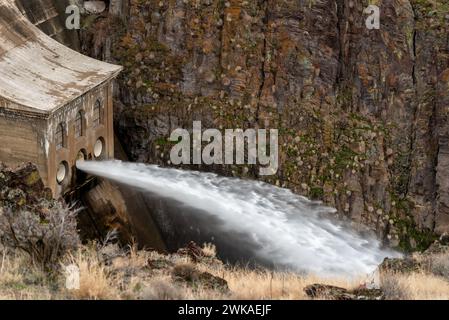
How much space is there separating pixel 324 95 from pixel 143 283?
2134 centimetres

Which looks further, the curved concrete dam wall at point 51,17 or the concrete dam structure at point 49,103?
the curved concrete dam wall at point 51,17

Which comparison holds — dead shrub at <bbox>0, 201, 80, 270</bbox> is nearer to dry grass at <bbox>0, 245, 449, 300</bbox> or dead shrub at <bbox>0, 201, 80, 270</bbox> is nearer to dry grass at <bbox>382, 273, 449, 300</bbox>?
dry grass at <bbox>0, 245, 449, 300</bbox>

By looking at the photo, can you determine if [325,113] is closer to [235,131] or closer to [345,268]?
[235,131]

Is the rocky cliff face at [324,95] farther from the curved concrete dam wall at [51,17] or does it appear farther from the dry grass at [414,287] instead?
the dry grass at [414,287]

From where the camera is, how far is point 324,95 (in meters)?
33.6

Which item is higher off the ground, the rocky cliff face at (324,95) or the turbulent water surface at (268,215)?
the rocky cliff face at (324,95)

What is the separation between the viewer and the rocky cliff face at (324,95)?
109 feet

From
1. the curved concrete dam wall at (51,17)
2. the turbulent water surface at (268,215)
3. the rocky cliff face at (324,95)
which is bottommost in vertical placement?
the turbulent water surface at (268,215)

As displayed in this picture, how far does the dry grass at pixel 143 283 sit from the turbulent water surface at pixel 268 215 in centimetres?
910

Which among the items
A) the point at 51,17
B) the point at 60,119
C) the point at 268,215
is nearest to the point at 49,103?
the point at 60,119

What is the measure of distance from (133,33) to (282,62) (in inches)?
245

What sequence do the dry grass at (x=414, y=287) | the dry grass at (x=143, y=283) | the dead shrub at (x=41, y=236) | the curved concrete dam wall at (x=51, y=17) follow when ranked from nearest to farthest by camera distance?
1. the dry grass at (x=143, y=283)
2. the dry grass at (x=414, y=287)
3. the dead shrub at (x=41, y=236)
4. the curved concrete dam wall at (x=51, y=17)

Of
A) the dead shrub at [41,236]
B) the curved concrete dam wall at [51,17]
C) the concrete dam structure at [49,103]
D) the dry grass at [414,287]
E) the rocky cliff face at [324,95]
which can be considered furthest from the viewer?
the rocky cliff face at [324,95]

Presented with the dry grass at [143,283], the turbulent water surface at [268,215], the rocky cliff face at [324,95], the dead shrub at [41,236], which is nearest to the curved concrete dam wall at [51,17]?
the rocky cliff face at [324,95]
